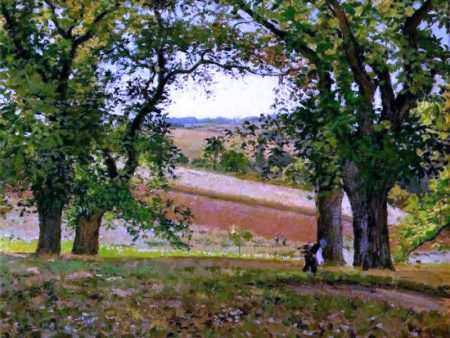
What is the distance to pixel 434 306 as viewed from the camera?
15.1m

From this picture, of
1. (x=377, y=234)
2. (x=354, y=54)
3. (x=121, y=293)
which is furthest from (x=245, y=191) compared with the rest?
(x=121, y=293)

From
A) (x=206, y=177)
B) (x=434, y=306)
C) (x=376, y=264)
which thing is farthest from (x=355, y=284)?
(x=206, y=177)

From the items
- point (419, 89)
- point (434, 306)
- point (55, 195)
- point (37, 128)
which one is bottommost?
point (434, 306)

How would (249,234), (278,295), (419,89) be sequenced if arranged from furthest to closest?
(249,234)
(419,89)
(278,295)

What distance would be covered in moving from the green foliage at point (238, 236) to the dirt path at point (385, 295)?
21943mm

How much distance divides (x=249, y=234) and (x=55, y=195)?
2148 centimetres

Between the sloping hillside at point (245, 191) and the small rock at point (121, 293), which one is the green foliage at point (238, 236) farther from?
the small rock at point (121, 293)

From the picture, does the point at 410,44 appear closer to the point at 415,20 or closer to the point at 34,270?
the point at 415,20

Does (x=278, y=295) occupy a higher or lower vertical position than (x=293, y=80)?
lower

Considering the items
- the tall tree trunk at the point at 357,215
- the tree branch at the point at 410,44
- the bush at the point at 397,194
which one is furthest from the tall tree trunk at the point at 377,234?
the bush at the point at 397,194

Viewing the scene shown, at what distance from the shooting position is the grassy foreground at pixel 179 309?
1158 centimetres

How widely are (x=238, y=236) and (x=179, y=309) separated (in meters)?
26.7

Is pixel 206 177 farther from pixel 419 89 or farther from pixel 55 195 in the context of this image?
pixel 419 89

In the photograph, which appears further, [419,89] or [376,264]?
[376,264]
